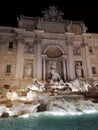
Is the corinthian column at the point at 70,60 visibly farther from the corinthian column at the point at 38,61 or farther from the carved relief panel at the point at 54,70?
the corinthian column at the point at 38,61

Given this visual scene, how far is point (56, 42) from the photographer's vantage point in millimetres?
23656

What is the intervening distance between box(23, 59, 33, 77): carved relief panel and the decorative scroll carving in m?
7.73

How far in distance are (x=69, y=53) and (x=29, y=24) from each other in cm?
763

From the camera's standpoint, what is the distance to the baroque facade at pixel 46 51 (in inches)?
833

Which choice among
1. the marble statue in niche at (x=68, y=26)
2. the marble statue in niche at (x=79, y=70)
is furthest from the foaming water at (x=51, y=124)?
the marble statue in niche at (x=68, y=26)

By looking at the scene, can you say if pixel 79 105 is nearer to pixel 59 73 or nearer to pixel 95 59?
pixel 59 73

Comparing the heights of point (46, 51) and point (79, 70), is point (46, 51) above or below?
above

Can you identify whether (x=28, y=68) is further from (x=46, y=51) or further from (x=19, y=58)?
(x=46, y=51)

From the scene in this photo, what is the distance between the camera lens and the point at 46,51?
918 inches

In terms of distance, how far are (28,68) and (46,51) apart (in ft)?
13.2

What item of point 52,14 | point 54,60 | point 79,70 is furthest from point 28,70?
point 52,14

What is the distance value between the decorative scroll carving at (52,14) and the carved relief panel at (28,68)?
7732mm

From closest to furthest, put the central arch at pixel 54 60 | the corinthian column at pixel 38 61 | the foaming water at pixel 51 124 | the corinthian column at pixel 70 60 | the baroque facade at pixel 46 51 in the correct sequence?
the foaming water at pixel 51 124
the corinthian column at pixel 38 61
the baroque facade at pixel 46 51
the corinthian column at pixel 70 60
the central arch at pixel 54 60

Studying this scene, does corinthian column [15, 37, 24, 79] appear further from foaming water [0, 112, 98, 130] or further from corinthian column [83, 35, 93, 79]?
foaming water [0, 112, 98, 130]
